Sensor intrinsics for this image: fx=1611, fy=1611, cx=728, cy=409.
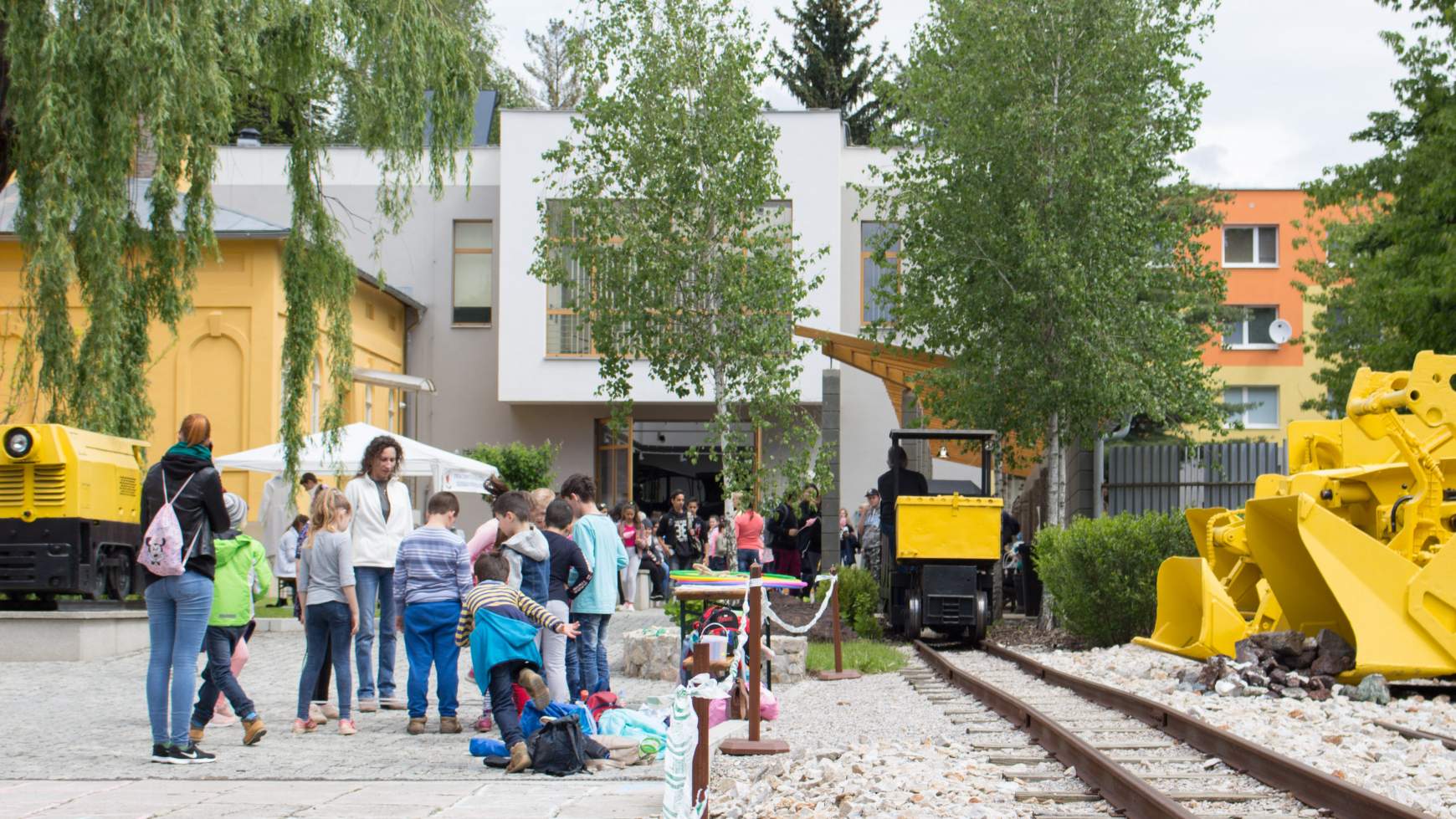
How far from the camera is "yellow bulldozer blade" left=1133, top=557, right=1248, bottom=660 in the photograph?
13453mm

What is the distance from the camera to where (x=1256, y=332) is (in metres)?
54.0

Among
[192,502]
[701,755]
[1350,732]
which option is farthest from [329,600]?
[1350,732]

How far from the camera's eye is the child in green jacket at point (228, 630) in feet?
31.5

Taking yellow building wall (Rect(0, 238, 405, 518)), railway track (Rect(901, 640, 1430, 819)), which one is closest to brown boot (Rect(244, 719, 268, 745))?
railway track (Rect(901, 640, 1430, 819))

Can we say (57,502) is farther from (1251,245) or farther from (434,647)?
(1251,245)

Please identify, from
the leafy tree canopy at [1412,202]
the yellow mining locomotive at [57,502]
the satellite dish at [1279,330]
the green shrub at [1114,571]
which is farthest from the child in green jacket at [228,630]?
the satellite dish at [1279,330]

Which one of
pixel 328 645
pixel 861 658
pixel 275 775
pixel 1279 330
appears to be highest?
pixel 1279 330

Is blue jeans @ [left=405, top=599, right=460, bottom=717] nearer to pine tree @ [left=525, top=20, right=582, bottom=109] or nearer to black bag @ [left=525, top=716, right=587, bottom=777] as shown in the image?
black bag @ [left=525, top=716, right=587, bottom=777]

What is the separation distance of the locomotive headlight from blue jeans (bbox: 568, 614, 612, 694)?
24.5 feet

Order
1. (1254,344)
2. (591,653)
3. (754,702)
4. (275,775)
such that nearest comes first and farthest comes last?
(275,775) → (754,702) → (591,653) → (1254,344)

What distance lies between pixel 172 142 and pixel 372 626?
22.9ft

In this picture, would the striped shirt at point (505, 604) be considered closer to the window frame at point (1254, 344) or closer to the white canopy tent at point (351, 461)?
the white canopy tent at point (351, 461)

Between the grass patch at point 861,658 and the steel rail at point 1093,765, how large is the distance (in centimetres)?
345

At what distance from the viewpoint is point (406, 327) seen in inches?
1446
